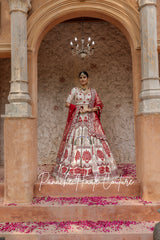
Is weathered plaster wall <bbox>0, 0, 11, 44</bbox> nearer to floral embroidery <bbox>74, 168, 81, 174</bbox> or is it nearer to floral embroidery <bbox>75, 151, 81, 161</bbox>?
floral embroidery <bbox>75, 151, 81, 161</bbox>

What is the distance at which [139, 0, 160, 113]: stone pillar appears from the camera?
3777 millimetres

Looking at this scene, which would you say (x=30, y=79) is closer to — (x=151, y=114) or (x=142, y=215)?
(x=151, y=114)

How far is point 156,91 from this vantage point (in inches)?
146

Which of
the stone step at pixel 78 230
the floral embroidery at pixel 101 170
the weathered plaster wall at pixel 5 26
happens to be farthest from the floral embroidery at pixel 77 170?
the weathered plaster wall at pixel 5 26

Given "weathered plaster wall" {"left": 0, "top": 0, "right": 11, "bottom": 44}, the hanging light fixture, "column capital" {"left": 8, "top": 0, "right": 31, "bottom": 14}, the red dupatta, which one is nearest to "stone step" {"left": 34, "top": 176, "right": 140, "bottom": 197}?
the red dupatta

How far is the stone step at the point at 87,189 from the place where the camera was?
388 cm

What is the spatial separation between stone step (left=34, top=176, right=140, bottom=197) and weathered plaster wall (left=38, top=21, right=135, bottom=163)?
242cm

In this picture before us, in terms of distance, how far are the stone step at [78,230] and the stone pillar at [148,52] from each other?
5.76ft

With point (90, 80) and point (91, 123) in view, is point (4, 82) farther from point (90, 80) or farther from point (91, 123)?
point (91, 123)

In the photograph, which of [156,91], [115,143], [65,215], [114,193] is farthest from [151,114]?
[115,143]

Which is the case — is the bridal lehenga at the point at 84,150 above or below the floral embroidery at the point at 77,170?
above

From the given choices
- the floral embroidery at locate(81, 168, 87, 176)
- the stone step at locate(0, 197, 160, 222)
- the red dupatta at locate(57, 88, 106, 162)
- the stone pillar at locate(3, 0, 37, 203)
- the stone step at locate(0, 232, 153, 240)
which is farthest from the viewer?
the red dupatta at locate(57, 88, 106, 162)

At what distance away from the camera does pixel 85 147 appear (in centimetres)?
429

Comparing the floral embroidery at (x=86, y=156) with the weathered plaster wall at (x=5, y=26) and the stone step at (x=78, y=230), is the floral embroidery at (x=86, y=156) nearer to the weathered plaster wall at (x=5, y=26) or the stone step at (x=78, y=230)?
the stone step at (x=78, y=230)
